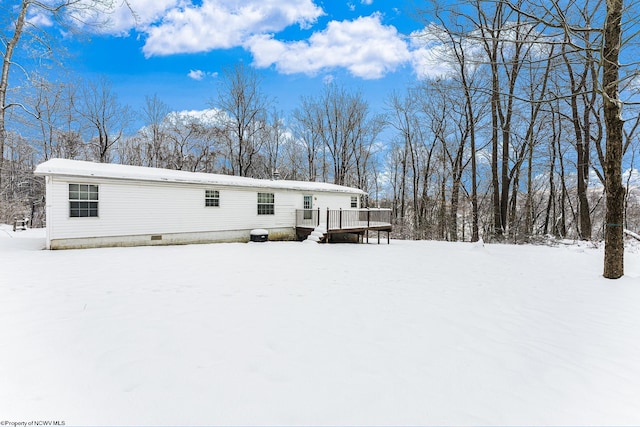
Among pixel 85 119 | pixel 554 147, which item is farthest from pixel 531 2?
pixel 85 119

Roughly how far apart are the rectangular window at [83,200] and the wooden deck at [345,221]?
26.2ft

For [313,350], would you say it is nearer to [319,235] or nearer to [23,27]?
[319,235]

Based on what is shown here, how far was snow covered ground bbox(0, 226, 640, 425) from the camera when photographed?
75.3 inches

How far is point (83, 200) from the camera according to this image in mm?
8797

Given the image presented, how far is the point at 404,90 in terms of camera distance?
2064 cm

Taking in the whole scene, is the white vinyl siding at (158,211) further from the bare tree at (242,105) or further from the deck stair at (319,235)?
the bare tree at (242,105)

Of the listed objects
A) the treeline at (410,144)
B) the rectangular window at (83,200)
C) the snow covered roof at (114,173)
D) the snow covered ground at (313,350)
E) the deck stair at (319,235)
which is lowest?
the snow covered ground at (313,350)

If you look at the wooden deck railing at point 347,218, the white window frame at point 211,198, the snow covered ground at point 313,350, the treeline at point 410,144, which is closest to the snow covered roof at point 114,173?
the white window frame at point 211,198

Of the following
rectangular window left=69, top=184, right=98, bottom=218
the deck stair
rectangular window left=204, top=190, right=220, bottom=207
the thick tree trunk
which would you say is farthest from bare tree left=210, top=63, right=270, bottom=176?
the thick tree trunk

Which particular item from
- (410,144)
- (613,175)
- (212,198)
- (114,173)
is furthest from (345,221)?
(410,144)

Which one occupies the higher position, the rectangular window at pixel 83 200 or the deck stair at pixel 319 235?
the rectangular window at pixel 83 200

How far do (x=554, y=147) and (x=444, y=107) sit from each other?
7100 mm

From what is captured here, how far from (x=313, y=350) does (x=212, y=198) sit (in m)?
10.1

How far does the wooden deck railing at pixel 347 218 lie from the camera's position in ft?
41.9
